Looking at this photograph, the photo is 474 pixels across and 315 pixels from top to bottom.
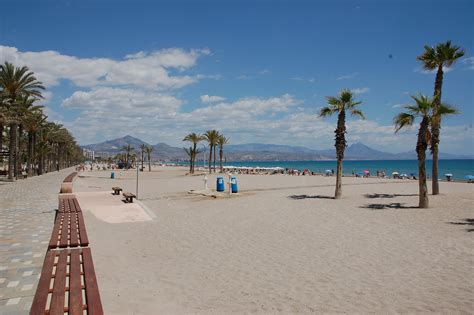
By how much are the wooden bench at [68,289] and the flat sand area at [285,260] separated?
60 centimetres

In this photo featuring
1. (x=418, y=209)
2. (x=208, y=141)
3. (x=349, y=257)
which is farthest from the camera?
(x=208, y=141)

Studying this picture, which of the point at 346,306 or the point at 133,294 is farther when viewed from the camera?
the point at 133,294

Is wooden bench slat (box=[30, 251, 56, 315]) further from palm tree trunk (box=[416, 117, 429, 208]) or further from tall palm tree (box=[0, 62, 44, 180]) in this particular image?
tall palm tree (box=[0, 62, 44, 180])

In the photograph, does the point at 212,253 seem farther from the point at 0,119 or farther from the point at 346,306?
the point at 0,119

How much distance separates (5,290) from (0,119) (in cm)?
3092

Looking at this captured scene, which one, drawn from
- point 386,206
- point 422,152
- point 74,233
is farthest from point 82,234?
point 422,152

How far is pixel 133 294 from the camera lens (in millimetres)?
6180

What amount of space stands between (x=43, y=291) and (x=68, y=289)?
40 cm

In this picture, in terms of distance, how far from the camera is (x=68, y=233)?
30.5 ft

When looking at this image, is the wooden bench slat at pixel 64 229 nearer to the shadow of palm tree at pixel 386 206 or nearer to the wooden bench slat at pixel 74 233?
the wooden bench slat at pixel 74 233

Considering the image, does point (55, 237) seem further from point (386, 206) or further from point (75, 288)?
point (386, 206)

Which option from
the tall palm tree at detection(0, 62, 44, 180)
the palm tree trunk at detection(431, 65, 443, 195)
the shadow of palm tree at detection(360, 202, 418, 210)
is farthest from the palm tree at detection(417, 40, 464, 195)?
the tall palm tree at detection(0, 62, 44, 180)

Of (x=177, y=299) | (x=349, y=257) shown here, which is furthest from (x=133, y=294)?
(x=349, y=257)

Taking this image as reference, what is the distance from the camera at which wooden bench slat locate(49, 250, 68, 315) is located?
4.49 meters
